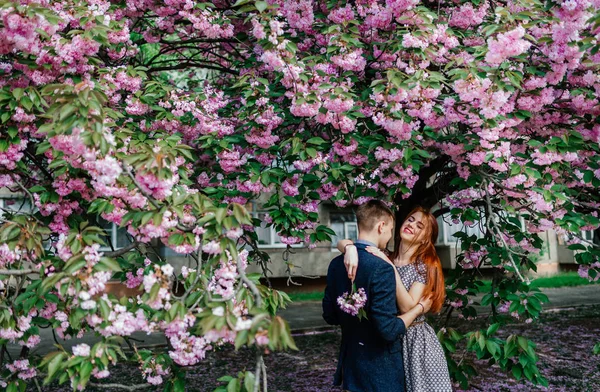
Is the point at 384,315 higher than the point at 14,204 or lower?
lower

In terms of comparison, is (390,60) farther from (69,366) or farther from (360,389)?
(69,366)

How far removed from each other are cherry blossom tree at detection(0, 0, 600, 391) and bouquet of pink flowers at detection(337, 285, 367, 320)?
16.5 inches

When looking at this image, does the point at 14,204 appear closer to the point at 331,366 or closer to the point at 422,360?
the point at 331,366

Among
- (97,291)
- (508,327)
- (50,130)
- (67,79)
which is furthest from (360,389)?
(508,327)

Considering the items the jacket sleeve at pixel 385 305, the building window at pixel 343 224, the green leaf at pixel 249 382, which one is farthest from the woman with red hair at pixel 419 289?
the building window at pixel 343 224

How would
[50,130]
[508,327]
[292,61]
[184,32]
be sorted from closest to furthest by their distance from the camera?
[50,130]
[292,61]
[184,32]
[508,327]

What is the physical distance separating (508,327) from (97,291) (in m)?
9.27

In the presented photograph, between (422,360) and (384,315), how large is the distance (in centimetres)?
45

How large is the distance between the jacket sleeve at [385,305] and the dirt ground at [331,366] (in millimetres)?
2662

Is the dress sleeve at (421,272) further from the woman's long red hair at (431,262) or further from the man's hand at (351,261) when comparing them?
the man's hand at (351,261)

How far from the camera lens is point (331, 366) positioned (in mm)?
7496

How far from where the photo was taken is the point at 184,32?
6.21 metres

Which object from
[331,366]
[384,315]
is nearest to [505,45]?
[384,315]

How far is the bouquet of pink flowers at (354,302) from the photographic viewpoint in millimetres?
2896
